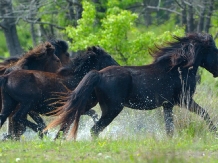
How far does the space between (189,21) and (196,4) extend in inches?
65.6

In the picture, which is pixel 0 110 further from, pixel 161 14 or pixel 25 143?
pixel 161 14

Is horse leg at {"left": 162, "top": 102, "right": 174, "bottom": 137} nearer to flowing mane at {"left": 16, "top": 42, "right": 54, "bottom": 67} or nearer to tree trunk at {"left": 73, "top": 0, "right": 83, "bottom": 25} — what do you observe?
flowing mane at {"left": 16, "top": 42, "right": 54, "bottom": 67}

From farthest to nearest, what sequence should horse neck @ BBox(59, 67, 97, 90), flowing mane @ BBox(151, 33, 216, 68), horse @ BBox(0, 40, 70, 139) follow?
1. horse @ BBox(0, 40, 70, 139)
2. horse neck @ BBox(59, 67, 97, 90)
3. flowing mane @ BBox(151, 33, 216, 68)

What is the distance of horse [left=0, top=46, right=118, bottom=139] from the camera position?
11.6m

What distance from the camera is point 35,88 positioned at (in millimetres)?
11727

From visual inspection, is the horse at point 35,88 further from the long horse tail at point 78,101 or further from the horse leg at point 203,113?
the horse leg at point 203,113

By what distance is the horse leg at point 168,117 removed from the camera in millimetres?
10898

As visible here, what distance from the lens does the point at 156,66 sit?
11703mm

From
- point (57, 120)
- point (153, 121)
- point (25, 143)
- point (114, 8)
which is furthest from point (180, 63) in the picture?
point (114, 8)

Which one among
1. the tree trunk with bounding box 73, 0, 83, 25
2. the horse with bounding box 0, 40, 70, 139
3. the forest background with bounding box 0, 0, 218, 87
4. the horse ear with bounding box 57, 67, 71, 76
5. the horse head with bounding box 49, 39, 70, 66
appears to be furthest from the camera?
the tree trunk with bounding box 73, 0, 83, 25

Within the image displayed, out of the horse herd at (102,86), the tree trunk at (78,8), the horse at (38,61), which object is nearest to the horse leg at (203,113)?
the horse herd at (102,86)

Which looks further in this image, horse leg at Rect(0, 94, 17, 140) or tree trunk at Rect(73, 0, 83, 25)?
tree trunk at Rect(73, 0, 83, 25)

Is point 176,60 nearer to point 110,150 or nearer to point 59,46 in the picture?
point 59,46

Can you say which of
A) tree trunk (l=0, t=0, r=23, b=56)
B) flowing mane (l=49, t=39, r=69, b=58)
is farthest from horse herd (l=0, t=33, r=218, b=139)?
tree trunk (l=0, t=0, r=23, b=56)
